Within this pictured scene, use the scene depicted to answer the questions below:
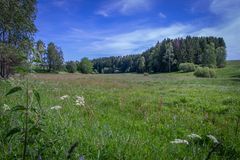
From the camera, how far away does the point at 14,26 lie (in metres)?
26.1

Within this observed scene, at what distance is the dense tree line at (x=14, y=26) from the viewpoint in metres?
21.5

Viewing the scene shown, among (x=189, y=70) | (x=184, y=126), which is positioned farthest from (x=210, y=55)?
(x=184, y=126)

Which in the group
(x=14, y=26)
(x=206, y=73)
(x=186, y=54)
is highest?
(x=186, y=54)

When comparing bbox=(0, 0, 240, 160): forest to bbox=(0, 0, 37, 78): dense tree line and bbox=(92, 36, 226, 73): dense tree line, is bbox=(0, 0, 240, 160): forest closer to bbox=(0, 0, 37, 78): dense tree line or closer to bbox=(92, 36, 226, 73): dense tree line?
bbox=(0, 0, 37, 78): dense tree line

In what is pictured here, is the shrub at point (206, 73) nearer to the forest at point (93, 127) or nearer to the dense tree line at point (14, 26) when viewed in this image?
the dense tree line at point (14, 26)

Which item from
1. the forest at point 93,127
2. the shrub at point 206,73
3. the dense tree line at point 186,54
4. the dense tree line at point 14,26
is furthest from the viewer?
the dense tree line at point 186,54

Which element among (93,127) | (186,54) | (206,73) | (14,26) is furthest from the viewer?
(186,54)

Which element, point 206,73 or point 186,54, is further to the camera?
point 186,54

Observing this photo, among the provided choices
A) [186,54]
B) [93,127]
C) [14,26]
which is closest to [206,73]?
[186,54]

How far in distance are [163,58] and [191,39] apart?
59.0ft

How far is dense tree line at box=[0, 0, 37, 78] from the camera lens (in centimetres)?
2146

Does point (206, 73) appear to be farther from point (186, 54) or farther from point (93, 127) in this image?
point (93, 127)

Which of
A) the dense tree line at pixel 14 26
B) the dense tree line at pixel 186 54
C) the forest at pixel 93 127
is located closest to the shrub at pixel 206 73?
the dense tree line at pixel 186 54

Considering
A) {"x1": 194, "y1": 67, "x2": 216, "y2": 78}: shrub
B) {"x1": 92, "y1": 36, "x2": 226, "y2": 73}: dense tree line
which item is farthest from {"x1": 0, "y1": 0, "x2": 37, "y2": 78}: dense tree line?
{"x1": 92, "y1": 36, "x2": 226, "y2": 73}: dense tree line
